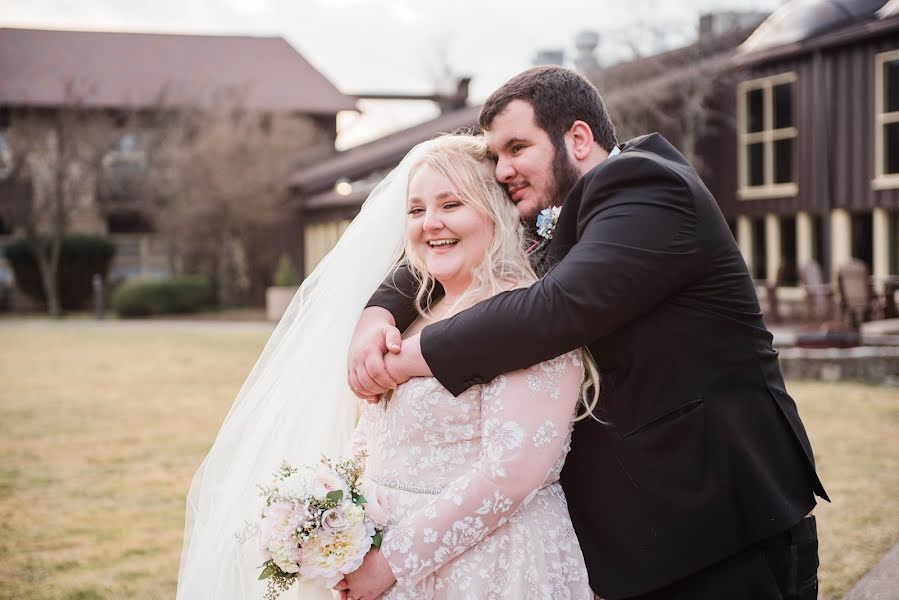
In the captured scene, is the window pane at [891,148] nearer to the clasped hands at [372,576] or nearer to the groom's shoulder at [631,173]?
the groom's shoulder at [631,173]

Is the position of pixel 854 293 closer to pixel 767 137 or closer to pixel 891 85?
pixel 891 85

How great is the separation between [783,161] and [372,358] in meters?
21.8

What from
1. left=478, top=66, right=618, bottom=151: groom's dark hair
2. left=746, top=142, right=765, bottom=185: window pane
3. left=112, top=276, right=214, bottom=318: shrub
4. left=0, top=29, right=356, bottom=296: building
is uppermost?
left=0, top=29, right=356, bottom=296: building

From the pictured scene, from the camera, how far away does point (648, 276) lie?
8.38ft

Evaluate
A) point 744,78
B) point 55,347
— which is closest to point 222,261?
point 55,347

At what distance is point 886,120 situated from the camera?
66.1 feet

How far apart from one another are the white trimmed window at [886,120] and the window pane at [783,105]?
2.38m

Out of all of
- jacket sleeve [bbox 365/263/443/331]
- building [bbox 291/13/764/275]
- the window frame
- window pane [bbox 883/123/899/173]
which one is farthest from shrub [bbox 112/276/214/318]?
jacket sleeve [bbox 365/263/443/331]

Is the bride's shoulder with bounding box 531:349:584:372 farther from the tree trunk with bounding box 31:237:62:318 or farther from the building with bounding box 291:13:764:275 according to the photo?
the tree trunk with bounding box 31:237:62:318

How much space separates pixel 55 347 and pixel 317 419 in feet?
63.2

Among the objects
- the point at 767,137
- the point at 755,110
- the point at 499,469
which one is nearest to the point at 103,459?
the point at 499,469

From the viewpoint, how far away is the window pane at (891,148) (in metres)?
20.1

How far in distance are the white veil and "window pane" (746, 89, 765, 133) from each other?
21.4 meters

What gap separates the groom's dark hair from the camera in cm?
304
